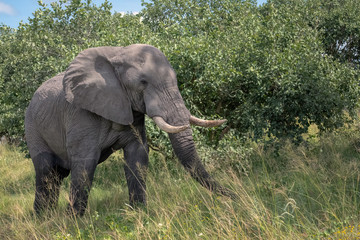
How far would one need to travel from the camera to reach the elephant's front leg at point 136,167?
5.51m

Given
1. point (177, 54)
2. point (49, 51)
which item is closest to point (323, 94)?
point (177, 54)

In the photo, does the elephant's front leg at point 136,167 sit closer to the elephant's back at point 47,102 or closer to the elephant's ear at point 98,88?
the elephant's ear at point 98,88

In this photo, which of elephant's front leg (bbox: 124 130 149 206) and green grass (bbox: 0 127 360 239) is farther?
elephant's front leg (bbox: 124 130 149 206)

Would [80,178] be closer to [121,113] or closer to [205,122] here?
[121,113]

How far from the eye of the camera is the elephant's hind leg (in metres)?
6.13

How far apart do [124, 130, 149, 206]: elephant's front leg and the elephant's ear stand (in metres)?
0.49

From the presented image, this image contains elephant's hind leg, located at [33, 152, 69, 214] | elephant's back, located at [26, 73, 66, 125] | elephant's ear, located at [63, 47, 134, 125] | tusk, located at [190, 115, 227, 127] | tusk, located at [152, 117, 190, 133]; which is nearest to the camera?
tusk, located at [152, 117, 190, 133]

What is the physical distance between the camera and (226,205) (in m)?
4.55

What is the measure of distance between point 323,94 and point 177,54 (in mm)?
2972

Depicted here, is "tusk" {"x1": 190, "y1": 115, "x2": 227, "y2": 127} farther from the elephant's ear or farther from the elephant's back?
the elephant's back

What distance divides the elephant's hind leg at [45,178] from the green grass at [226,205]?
0.24 m

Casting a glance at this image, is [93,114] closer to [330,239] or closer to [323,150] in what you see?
[330,239]

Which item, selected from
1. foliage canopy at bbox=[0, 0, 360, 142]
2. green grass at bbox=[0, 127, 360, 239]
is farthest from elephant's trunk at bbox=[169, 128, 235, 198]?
foliage canopy at bbox=[0, 0, 360, 142]

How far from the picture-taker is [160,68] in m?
5.14
